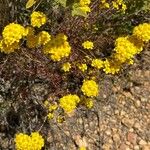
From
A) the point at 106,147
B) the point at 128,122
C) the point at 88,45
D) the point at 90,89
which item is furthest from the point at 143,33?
the point at 106,147

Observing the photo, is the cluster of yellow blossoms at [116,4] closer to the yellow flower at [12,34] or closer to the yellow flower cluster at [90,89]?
the yellow flower cluster at [90,89]

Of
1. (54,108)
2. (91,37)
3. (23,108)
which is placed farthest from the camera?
(91,37)

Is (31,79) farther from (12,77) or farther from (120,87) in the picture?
(120,87)

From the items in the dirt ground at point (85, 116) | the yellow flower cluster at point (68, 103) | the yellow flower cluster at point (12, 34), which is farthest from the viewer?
the dirt ground at point (85, 116)

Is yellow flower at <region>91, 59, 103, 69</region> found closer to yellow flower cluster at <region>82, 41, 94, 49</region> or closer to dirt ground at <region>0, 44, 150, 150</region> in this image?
yellow flower cluster at <region>82, 41, 94, 49</region>

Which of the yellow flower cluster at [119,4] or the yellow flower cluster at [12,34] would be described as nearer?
the yellow flower cluster at [12,34]

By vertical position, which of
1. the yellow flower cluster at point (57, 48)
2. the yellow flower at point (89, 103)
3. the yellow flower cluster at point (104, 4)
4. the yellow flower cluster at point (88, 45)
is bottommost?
the yellow flower at point (89, 103)

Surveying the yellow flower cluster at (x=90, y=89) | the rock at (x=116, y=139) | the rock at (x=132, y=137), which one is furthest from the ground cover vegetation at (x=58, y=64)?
the rock at (x=132, y=137)

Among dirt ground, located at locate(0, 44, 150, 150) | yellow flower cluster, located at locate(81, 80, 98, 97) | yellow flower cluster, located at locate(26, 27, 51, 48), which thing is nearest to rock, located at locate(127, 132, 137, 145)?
dirt ground, located at locate(0, 44, 150, 150)

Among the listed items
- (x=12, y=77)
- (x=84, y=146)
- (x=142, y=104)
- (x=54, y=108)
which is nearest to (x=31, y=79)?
(x=12, y=77)

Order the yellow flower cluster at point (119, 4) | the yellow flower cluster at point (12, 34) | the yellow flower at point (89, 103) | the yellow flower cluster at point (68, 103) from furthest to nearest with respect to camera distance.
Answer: the yellow flower cluster at point (119, 4), the yellow flower at point (89, 103), the yellow flower cluster at point (68, 103), the yellow flower cluster at point (12, 34)

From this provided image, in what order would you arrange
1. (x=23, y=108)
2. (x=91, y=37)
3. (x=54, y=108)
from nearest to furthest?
(x=54, y=108) → (x=23, y=108) → (x=91, y=37)
